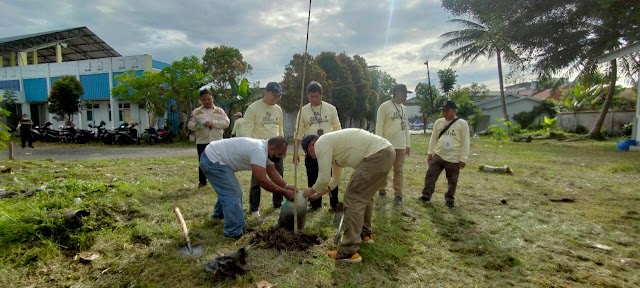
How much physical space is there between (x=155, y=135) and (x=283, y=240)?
634 inches

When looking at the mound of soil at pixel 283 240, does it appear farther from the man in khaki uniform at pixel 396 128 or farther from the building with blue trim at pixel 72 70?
the building with blue trim at pixel 72 70

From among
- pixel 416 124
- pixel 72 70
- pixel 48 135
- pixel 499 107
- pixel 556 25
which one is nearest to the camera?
pixel 556 25

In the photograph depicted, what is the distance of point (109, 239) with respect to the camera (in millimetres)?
3580

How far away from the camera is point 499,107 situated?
39.5 meters

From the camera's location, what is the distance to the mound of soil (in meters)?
3.53

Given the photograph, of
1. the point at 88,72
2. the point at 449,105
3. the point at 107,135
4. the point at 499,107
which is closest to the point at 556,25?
the point at 449,105

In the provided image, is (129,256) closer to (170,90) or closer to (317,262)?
(317,262)

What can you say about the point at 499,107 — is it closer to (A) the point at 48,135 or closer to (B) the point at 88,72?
(B) the point at 88,72

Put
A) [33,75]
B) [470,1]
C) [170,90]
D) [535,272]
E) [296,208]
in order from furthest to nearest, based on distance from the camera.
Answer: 1. [33,75]
2. [170,90]
3. [470,1]
4. [296,208]
5. [535,272]

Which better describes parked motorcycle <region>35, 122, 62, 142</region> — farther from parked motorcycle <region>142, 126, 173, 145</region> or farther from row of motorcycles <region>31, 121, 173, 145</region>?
parked motorcycle <region>142, 126, 173, 145</region>

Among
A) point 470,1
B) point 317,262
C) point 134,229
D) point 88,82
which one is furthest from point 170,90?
point 317,262

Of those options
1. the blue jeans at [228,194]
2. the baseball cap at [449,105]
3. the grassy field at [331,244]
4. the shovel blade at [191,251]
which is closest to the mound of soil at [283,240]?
the grassy field at [331,244]

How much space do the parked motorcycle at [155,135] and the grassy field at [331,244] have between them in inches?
469

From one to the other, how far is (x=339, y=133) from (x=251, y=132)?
6.15ft
